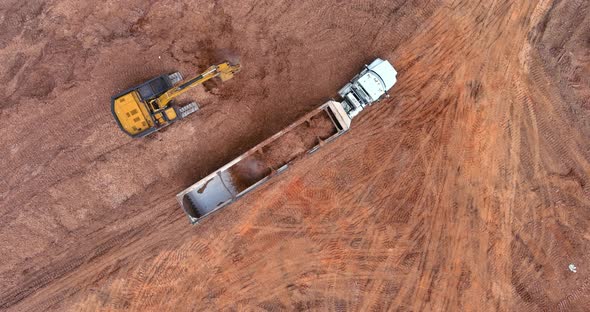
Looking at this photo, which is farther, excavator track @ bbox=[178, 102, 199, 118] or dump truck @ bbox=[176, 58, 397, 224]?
excavator track @ bbox=[178, 102, 199, 118]

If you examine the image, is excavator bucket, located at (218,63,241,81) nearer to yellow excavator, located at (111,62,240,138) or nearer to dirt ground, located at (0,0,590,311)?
yellow excavator, located at (111,62,240,138)

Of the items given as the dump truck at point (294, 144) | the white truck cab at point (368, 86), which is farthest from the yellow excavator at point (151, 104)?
the white truck cab at point (368, 86)

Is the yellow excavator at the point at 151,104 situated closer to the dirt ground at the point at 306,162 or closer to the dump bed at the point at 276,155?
the dirt ground at the point at 306,162

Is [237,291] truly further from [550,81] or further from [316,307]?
[550,81]

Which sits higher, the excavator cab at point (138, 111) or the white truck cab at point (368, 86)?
the excavator cab at point (138, 111)

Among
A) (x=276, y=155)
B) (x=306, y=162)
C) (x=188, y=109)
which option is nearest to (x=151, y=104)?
(x=188, y=109)

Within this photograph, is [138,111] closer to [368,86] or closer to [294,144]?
[294,144]

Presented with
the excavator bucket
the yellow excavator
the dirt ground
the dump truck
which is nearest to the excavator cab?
the yellow excavator
